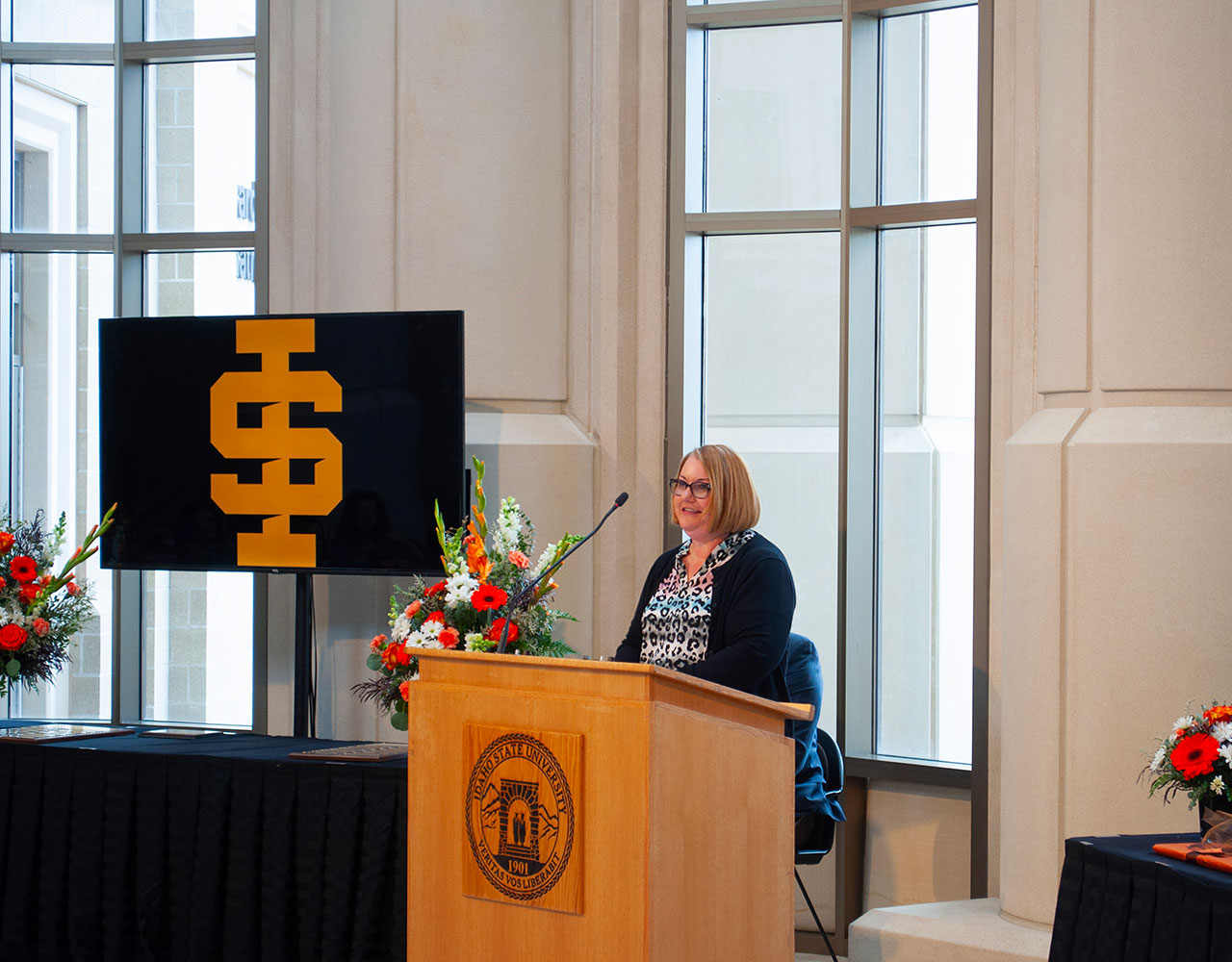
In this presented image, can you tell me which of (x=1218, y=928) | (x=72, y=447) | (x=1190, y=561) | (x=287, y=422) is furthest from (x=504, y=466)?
(x=1218, y=928)

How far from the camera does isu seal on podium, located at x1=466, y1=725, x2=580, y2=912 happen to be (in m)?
2.47

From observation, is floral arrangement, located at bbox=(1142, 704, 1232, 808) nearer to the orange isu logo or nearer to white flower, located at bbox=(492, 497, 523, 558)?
white flower, located at bbox=(492, 497, 523, 558)

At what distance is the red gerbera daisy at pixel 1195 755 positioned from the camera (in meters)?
2.85

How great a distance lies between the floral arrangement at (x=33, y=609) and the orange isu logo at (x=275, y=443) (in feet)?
1.64

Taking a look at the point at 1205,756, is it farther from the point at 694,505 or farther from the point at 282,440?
the point at 282,440

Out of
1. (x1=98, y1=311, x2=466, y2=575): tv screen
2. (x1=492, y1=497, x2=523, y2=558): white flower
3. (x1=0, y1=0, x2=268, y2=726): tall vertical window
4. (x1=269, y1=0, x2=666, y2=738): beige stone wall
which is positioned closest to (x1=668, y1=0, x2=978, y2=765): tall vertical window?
(x1=269, y1=0, x2=666, y2=738): beige stone wall

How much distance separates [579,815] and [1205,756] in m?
1.33

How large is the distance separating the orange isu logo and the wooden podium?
2121 mm

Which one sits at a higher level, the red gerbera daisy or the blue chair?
the red gerbera daisy

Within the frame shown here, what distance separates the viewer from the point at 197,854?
12.5 ft

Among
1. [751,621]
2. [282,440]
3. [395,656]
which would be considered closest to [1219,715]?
[751,621]

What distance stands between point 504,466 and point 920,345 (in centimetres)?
158

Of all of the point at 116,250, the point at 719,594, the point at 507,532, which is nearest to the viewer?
the point at 719,594

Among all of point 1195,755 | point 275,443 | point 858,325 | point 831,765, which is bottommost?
point 831,765
